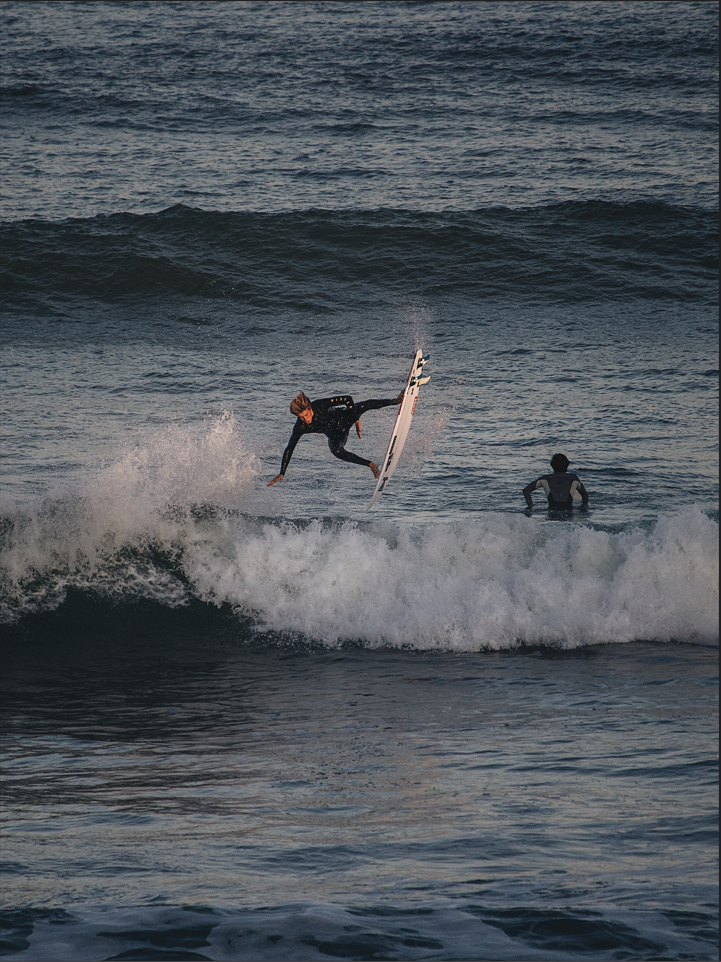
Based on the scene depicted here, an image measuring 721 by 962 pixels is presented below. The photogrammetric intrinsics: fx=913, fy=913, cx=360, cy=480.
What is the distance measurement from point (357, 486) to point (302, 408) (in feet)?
10.5

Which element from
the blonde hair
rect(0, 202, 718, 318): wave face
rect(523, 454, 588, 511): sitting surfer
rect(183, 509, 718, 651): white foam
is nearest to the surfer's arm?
rect(523, 454, 588, 511): sitting surfer

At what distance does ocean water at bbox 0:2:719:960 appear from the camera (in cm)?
427

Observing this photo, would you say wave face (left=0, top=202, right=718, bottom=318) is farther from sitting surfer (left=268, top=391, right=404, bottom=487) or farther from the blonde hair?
the blonde hair

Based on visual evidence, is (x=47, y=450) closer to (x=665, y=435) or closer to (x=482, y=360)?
(x=482, y=360)

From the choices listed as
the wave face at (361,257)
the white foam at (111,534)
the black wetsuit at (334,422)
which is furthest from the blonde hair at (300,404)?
the wave face at (361,257)

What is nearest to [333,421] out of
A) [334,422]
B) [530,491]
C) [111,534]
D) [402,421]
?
[334,422]

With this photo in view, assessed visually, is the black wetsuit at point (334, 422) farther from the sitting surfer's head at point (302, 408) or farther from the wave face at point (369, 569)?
the wave face at point (369, 569)

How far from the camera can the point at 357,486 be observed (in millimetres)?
12258

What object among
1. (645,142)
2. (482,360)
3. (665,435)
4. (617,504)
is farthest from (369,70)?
(617,504)

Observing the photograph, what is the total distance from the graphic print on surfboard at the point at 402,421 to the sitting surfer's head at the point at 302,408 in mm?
1030

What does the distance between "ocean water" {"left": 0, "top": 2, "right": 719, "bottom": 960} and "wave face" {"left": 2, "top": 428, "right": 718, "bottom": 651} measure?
0.04m

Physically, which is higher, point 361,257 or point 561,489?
point 361,257

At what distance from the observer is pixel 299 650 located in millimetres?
8352

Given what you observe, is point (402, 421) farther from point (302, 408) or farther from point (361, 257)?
point (361, 257)
